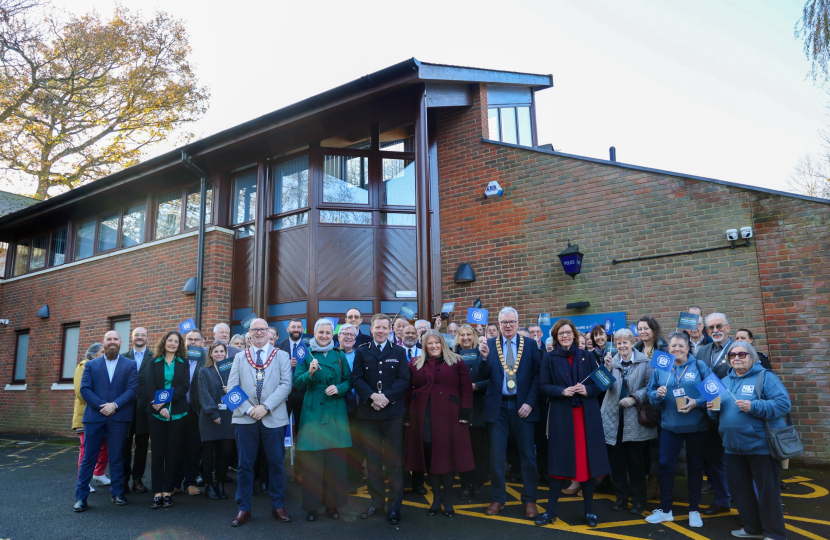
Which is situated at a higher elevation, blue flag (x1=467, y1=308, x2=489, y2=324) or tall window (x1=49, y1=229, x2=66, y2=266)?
tall window (x1=49, y1=229, x2=66, y2=266)

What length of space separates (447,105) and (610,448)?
6.95m

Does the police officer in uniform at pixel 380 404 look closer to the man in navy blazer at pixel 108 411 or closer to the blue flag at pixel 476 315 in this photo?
the blue flag at pixel 476 315

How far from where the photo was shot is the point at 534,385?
576cm

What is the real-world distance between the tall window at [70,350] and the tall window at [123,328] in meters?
1.71

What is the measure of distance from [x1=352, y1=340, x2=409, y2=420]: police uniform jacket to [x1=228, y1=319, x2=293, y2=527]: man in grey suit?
2.51 ft

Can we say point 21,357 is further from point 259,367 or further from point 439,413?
point 439,413

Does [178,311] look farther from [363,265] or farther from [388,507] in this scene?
[388,507]

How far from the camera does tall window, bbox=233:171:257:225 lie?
12.2 m

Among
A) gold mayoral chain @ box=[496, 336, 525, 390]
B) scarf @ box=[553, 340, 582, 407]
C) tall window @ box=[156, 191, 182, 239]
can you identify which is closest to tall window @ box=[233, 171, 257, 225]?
tall window @ box=[156, 191, 182, 239]

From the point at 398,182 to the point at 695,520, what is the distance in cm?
774

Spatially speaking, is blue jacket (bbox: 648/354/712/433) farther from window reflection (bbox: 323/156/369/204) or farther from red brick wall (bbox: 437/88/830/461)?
window reflection (bbox: 323/156/369/204)

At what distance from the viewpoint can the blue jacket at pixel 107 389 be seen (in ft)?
20.8

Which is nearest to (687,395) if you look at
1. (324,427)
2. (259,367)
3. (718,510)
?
(718,510)

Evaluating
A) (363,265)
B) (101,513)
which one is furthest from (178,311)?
(101,513)
